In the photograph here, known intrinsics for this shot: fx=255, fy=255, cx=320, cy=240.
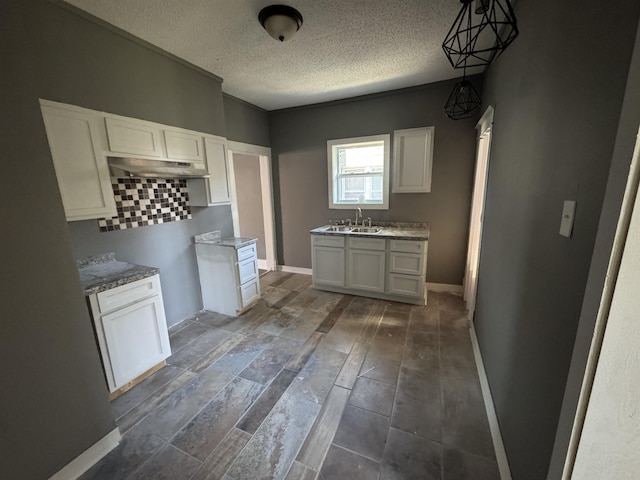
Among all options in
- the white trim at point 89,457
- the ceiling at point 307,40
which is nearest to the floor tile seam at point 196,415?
the white trim at point 89,457

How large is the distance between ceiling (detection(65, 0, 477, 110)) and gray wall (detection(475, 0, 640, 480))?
0.86 m

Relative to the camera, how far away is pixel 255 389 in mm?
1957

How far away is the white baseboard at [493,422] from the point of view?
4.36 ft

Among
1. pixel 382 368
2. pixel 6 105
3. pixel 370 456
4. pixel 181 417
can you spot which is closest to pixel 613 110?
pixel 370 456

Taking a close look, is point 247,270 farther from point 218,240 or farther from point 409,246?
point 409,246

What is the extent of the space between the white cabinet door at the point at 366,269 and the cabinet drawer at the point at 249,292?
4.10ft

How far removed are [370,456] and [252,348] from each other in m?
1.38

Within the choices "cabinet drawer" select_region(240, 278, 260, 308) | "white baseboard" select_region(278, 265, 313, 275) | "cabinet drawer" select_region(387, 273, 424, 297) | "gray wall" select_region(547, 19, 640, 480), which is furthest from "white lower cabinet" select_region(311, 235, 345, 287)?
"gray wall" select_region(547, 19, 640, 480)

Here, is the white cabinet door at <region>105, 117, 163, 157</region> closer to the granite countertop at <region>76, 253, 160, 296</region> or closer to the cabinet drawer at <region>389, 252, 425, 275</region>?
the granite countertop at <region>76, 253, 160, 296</region>

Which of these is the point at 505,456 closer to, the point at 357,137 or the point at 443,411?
the point at 443,411

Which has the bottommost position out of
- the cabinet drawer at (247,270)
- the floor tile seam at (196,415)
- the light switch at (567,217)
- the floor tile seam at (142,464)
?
the floor tile seam at (142,464)

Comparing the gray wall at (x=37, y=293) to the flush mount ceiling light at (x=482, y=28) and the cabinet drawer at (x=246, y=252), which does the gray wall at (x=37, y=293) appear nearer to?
the cabinet drawer at (x=246, y=252)

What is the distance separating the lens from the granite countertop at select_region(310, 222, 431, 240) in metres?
3.12

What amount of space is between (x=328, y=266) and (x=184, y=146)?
2267 millimetres
